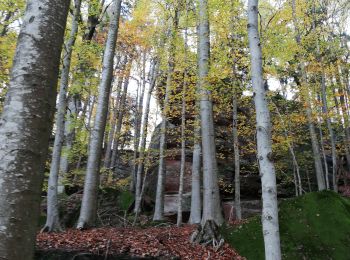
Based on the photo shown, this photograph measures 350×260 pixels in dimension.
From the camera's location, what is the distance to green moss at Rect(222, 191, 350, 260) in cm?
747

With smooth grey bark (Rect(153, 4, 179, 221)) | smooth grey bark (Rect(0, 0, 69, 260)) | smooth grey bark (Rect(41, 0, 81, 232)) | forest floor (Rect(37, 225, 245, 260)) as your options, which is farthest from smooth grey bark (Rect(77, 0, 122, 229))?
smooth grey bark (Rect(0, 0, 69, 260))

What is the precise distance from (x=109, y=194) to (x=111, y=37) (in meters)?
7.47

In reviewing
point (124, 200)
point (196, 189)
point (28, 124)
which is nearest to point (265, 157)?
point (28, 124)

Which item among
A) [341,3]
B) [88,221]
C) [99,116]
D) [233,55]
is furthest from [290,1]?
[88,221]

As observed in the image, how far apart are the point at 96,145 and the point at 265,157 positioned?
5.30m

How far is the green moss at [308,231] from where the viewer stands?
24.5ft

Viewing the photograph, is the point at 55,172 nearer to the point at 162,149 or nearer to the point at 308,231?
the point at 162,149

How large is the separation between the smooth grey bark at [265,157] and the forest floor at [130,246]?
240cm

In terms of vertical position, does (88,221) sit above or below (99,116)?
below

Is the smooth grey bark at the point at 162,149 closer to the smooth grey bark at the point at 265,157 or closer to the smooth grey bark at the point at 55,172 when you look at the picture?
the smooth grey bark at the point at 55,172

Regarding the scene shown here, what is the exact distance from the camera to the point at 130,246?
6.96 metres

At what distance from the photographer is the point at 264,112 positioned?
228 inches

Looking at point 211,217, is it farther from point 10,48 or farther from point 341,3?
point 341,3

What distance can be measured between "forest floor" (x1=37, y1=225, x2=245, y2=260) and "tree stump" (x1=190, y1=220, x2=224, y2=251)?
0.16 meters
